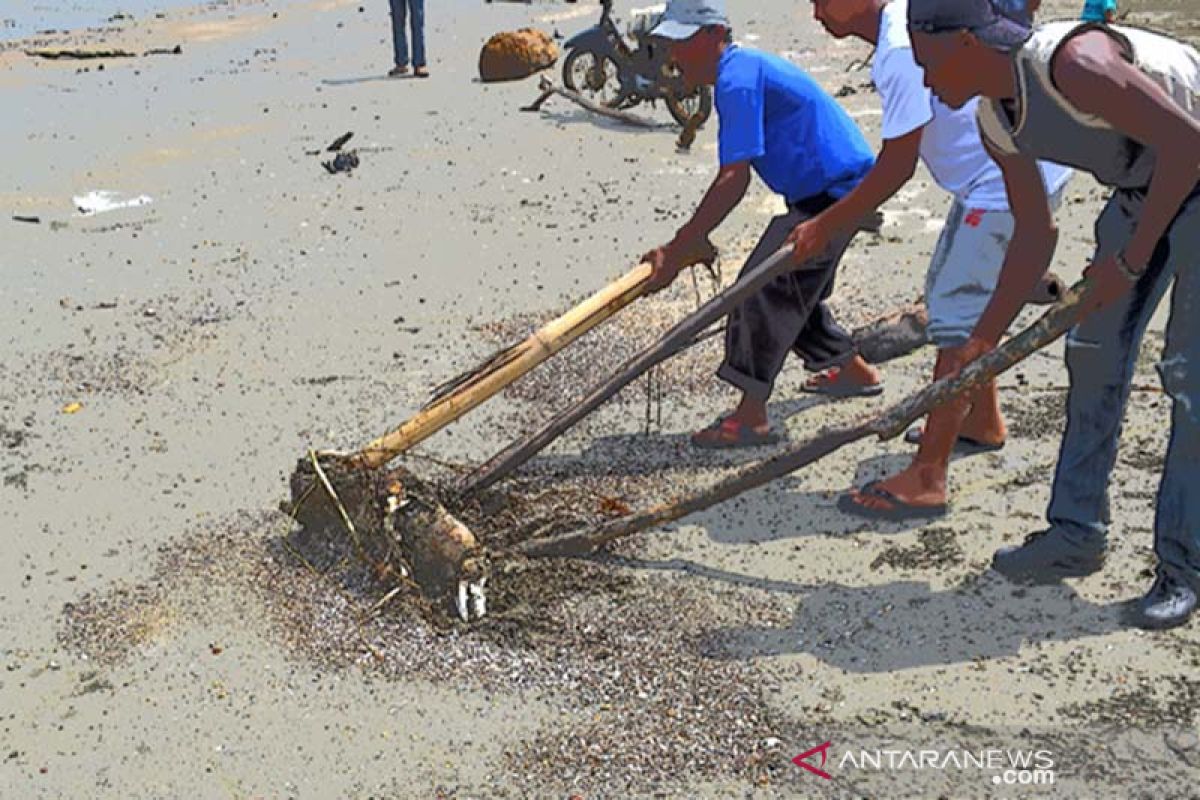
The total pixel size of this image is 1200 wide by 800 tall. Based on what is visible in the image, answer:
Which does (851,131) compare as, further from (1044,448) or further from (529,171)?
(529,171)

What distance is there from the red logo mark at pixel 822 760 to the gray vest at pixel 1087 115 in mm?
1690

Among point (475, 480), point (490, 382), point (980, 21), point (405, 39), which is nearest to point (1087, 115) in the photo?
point (980, 21)

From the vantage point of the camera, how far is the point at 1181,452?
11.4 feet

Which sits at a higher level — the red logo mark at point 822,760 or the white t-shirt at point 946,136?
the white t-shirt at point 946,136

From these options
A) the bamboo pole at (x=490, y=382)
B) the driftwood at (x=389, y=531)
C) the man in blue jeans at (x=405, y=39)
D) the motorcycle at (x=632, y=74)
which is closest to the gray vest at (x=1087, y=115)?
the bamboo pole at (x=490, y=382)

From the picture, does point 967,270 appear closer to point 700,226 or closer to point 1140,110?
point 700,226

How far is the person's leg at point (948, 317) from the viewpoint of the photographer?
4320mm

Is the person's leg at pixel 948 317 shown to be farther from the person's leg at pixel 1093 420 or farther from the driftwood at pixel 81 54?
the driftwood at pixel 81 54

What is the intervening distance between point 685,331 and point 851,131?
1.23 meters

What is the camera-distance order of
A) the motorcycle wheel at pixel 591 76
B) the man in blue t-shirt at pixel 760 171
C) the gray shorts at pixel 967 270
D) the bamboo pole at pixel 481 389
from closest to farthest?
the bamboo pole at pixel 481 389
the gray shorts at pixel 967 270
the man in blue t-shirt at pixel 760 171
the motorcycle wheel at pixel 591 76

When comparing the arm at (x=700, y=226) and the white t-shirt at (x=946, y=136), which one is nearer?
the white t-shirt at (x=946, y=136)

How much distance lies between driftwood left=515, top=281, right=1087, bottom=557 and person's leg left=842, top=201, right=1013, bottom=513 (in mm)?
678

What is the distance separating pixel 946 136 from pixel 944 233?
13.9 inches

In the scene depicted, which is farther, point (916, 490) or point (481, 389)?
point (916, 490)
